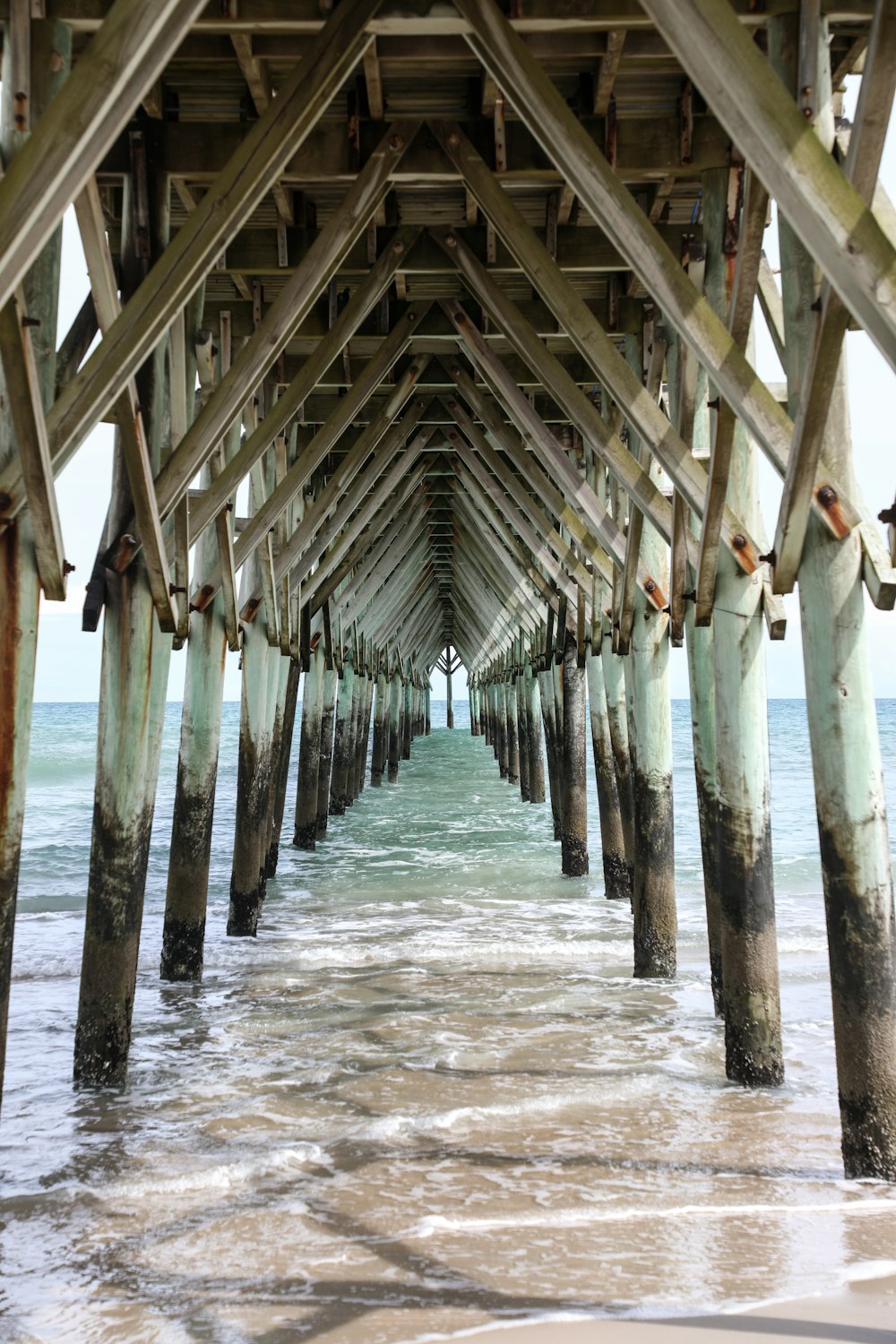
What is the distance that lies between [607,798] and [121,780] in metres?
6.09

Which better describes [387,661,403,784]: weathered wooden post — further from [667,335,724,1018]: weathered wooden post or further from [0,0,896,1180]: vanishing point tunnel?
[667,335,724,1018]: weathered wooden post

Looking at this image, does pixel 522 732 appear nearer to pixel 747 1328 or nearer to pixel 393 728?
pixel 393 728

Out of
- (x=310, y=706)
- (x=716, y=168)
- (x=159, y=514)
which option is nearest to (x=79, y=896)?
(x=310, y=706)

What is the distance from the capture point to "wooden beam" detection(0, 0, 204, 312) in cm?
293

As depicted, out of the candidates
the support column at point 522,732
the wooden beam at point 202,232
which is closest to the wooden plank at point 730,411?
the wooden beam at point 202,232

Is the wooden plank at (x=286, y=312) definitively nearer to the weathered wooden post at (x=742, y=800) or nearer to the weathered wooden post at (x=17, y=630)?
the weathered wooden post at (x=17, y=630)

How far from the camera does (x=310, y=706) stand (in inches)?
552

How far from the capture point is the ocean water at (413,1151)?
123 inches

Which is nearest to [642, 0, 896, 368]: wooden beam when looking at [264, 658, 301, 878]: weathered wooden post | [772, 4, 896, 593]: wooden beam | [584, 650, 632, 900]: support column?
[772, 4, 896, 593]: wooden beam

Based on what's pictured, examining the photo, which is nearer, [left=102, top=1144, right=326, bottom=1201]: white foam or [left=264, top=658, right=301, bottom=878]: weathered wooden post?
[left=102, top=1144, right=326, bottom=1201]: white foam

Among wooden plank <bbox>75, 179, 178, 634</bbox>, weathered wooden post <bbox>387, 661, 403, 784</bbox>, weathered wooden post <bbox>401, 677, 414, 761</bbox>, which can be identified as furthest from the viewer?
weathered wooden post <bbox>401, 677, 414, 761</bbox>

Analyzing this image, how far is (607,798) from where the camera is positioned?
408 inches

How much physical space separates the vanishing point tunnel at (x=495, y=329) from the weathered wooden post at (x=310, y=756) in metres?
5.13

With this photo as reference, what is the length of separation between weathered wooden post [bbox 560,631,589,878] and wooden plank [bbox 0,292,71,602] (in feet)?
24.2
